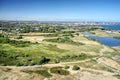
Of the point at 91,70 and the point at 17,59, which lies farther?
the point at 17,59

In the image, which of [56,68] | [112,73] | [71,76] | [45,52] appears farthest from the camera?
[45,52]

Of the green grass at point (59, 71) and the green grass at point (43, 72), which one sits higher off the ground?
the green grass at point (43, 72)

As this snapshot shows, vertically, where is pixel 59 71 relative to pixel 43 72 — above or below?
below

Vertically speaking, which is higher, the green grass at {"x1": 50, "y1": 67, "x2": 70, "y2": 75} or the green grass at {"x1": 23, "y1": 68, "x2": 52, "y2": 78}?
the green grass at {"x1": 23, "y1": 68, "x2": 52, "y2": 78}

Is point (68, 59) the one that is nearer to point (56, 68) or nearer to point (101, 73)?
point (56, 68)

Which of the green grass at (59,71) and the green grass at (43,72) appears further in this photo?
the green grass at (59,71)

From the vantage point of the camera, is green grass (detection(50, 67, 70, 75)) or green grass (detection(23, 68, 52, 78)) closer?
green grass (detection(23, 68, 52, 78))

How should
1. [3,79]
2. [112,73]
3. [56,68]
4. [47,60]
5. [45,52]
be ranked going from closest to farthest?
[3,79] → [112,73] → [56,68] → [47,60] → [45,52]

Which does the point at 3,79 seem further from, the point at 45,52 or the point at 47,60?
the point at 45,52

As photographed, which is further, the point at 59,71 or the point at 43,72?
the point at 59,71

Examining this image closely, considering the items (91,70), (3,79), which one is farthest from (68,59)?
(3,79)
